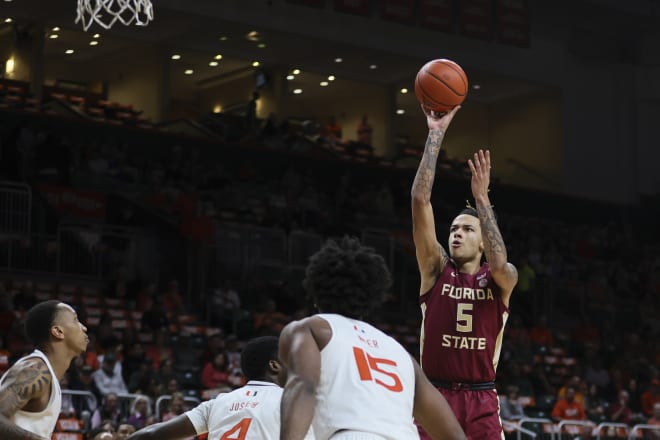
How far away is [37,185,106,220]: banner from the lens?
2084 centimetres

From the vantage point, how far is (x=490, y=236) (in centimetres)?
725

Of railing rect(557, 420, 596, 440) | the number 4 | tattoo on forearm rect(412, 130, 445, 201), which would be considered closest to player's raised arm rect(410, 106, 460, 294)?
tattoo on forearm rect(412, 130, 445, 201)

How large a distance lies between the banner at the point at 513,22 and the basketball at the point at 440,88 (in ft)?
65.4

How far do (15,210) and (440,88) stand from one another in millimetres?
13425

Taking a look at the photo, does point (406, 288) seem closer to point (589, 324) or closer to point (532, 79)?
point (589, 324)

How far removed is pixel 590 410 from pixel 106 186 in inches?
369

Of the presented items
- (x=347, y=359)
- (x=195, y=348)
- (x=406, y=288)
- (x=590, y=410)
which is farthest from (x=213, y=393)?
(x=347, y=359)

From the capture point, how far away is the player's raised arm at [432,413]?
4.96 meters

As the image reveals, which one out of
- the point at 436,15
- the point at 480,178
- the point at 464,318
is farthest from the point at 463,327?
the point at 436,15

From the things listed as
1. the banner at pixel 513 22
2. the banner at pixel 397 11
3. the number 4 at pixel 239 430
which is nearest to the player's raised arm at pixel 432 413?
the number 4 at pixel 239 430

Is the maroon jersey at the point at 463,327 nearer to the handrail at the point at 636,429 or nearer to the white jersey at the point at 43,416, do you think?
the white jersey at the point at 43,416

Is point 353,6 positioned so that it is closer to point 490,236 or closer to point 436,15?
point 436,15

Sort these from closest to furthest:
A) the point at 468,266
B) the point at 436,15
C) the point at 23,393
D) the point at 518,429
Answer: the point at 23,393 → the point at 468,266 → the point at 518,429 → the point at 436,15

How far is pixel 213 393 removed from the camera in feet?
50.8
